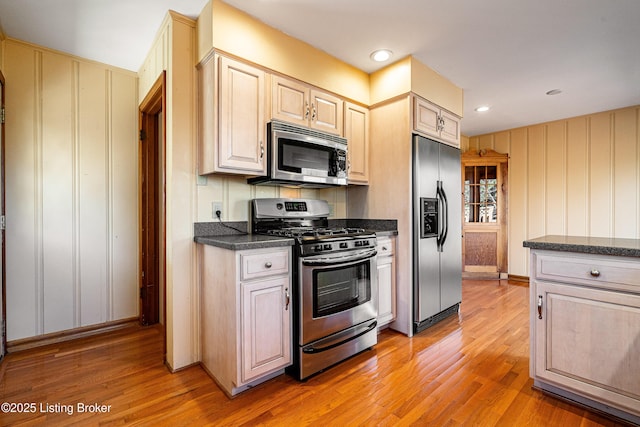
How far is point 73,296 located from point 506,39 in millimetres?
4343

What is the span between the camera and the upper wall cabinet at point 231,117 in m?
2.04

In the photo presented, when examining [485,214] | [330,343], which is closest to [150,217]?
[330,343]

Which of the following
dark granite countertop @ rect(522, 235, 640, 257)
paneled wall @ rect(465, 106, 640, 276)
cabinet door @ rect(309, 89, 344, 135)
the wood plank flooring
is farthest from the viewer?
paneled wall @ rect(465, 106, 640, 276)

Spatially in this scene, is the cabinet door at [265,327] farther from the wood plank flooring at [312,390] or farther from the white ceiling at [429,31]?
the white ceiling at [429,31]

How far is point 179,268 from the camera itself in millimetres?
2139

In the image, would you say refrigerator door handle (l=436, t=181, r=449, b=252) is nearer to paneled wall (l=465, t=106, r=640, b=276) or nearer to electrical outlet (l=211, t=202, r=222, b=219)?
electrical outlet (l=211, t=202, r=222, b=219)

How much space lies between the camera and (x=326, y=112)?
2688 millimetres

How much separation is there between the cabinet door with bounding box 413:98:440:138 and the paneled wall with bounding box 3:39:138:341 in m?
2.75

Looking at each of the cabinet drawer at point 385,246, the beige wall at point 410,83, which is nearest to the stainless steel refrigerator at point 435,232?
the cabinet drawer at point 385,246

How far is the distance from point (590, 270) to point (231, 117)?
2.35m

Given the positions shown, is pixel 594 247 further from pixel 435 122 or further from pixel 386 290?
pixel 435 122

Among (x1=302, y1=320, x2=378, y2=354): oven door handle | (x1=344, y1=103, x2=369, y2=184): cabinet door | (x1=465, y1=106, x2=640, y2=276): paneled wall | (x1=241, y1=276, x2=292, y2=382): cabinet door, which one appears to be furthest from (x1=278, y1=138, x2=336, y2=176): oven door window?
(x1=465, y1=106, x2=640, y2=276): paneled wall

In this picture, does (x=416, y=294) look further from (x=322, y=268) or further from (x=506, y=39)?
(x=506, y=39)

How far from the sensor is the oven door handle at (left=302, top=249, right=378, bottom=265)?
201 cm
